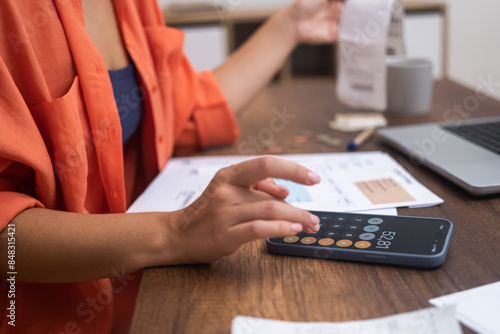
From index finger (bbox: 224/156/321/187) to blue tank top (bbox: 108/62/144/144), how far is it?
0.33m

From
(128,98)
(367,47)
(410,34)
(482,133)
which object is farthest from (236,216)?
(410,34)

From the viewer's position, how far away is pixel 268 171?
0.42 m

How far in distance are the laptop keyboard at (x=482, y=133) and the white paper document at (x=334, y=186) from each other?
0.42 feet

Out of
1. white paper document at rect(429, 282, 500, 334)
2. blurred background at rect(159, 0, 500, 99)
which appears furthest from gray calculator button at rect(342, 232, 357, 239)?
blurred background at rect(159, 0, 500, 99)

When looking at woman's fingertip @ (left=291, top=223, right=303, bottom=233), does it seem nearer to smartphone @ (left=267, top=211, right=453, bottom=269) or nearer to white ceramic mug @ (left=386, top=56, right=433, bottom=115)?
smartphone @ (left=267, top=211, right=453, bottom=269)

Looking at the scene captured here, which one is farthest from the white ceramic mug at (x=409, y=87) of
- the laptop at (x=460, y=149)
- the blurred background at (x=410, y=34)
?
the blurred background at (x=410, y=34)

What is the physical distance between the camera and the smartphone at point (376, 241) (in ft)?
1.37

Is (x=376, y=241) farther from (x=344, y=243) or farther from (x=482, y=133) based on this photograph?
(x=482, y=133)

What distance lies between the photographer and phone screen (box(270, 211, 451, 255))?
0.43 metres

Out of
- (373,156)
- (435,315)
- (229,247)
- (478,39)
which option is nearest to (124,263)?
(229,247)

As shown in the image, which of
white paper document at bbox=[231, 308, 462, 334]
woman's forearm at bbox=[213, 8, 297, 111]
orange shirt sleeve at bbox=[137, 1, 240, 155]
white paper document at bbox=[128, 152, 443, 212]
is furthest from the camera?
woman's forearm at bbox=[213, 8, 297, 111]

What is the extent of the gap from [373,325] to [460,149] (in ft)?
1.36

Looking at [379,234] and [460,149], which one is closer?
[379,234]

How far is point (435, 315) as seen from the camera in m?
0.35
